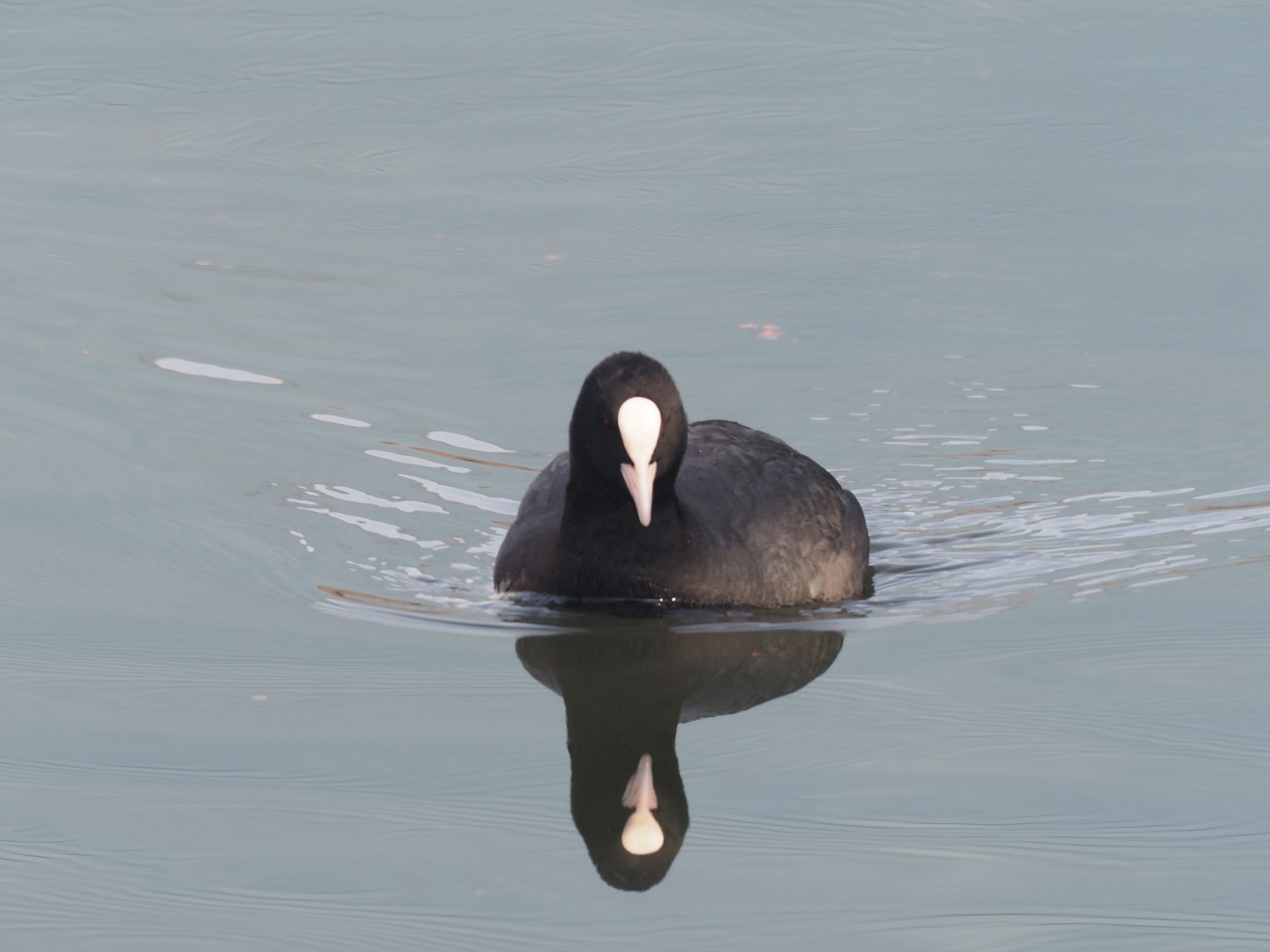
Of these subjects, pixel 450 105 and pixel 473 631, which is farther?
pixel 450 105

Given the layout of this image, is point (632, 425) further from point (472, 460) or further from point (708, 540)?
point (472, 460)

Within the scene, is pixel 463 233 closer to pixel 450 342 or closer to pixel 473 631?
pixel 450 342

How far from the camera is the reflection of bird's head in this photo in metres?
4.75

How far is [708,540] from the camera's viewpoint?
662cm

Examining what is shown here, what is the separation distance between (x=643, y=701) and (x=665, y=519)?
816mm

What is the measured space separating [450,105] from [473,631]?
6756 millimetres

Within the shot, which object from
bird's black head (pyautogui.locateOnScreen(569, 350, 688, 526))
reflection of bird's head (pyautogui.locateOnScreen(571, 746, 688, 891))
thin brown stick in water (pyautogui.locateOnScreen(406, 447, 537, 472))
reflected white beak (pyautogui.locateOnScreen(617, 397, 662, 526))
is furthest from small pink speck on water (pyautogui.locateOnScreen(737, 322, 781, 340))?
reflection of bird's head (pyautogui.locateOnScreen(571, 746, 688, 891))

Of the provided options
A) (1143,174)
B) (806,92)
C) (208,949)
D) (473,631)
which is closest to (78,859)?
(208,949)

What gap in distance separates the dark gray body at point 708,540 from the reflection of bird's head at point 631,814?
115 cm

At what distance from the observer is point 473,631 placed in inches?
255

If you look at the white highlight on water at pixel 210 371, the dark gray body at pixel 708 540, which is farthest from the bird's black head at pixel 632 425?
the white highlight on water at pixel 210 371

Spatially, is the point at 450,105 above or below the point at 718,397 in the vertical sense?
above

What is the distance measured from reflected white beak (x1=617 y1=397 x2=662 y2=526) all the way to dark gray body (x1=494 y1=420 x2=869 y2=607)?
0.20 metres

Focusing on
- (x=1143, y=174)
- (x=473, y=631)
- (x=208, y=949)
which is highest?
(x=1143, y=174)
